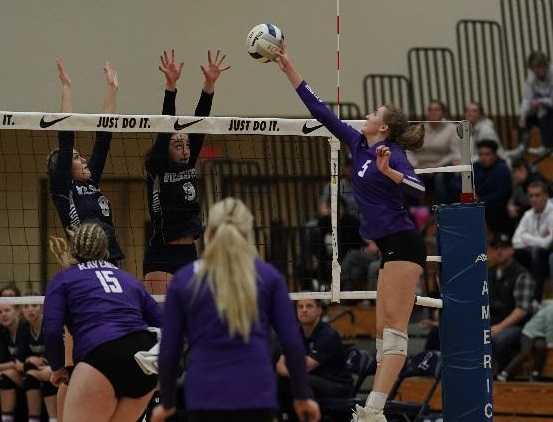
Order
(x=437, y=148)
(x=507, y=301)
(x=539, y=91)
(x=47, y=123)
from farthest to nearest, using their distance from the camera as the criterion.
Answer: (x=437, y=148)
(x=539, y=91)
(x=507, y=301)
(x=47, y=123)

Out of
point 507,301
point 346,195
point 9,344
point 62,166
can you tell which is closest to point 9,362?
point 9,344

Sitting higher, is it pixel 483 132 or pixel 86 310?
pixel 483 132

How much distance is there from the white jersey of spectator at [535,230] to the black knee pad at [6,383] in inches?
221

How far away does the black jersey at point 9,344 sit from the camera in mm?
14930

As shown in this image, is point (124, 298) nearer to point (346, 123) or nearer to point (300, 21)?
point (346, 123)

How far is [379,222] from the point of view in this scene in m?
8.91

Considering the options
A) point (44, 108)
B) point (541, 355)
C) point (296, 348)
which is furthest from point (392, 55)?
point (296, 348)

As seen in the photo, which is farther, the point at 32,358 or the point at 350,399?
the point at 32,358

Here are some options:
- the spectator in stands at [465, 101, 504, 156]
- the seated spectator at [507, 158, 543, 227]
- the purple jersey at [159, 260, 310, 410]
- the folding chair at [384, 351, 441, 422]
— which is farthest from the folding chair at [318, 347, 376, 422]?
the purple jersey at [159, 260, 310, 410]

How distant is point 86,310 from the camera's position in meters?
7.80

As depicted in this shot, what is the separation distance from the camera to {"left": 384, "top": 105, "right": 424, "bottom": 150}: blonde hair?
8906 mm

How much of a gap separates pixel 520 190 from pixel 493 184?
65cm

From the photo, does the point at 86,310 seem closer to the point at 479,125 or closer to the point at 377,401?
the point at 377,401

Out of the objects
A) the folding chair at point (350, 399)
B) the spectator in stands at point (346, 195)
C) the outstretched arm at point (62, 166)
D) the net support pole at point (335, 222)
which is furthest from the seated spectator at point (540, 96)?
the outstretched arm at point (62, 166)
